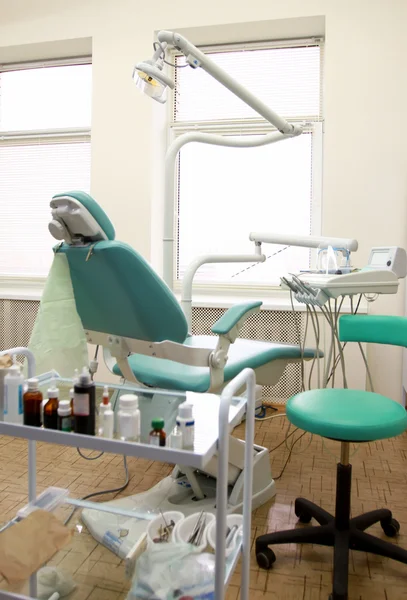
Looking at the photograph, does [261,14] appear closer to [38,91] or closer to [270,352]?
[38,91]

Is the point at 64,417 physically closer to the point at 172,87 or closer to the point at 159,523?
the point at 159,523

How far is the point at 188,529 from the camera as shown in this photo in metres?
1.37

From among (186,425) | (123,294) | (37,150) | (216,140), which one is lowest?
(186,425)

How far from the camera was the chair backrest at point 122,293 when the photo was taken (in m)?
1.34

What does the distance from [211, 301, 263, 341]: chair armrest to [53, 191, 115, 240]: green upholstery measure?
407 millimetres

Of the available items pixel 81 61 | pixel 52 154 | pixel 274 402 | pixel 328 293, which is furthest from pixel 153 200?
pixel 328 293

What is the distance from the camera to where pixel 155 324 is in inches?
57.7

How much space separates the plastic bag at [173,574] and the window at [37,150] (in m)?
2.80

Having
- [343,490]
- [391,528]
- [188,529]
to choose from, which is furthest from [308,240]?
[188,529]

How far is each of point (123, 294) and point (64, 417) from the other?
0.48m

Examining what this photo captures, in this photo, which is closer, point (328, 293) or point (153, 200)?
point (328, 293)

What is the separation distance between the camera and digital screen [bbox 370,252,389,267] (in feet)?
6.35

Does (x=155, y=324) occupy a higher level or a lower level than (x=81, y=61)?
lower

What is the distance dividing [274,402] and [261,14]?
7.96 feet
